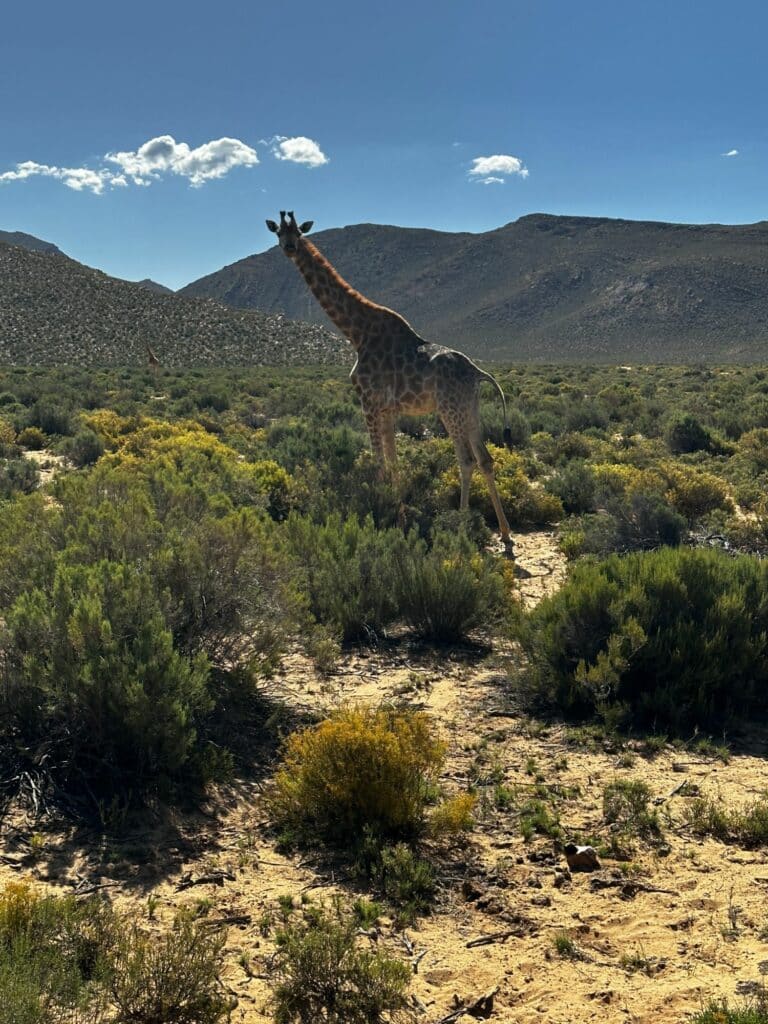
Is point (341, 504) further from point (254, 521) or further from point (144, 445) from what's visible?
point (144, 445)

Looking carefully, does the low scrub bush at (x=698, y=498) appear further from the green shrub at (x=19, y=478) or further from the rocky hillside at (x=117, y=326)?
the rocky hillside at (x=117, y=326)

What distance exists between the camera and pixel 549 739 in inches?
220

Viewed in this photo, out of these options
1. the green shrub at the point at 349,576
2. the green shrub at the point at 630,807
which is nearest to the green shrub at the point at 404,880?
the green shrub at the point at 630,807

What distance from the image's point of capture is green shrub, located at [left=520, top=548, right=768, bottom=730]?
5.77m

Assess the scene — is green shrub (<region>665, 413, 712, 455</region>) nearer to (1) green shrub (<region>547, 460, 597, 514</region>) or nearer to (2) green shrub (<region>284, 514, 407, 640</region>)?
(1) green shrub (<region>547, 460, 597, 514</region>)

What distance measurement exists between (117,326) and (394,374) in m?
46.1

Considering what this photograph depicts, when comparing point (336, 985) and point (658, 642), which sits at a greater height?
point (658, 642)

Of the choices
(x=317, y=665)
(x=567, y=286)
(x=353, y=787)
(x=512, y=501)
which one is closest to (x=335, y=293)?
(x=512, y=501)

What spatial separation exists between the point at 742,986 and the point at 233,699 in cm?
340

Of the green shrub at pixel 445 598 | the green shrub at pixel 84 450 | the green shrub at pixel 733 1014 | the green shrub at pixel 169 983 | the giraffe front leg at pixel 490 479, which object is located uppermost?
the green shrub at pixel 84 450

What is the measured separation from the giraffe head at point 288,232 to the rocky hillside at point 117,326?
35.6 meters

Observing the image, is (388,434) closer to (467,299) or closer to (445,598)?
(445,598)

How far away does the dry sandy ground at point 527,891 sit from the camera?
10.8ft

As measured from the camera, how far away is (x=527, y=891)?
4016 mm
